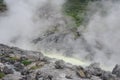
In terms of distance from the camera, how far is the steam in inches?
2562

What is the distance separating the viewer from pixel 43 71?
43.2 meters

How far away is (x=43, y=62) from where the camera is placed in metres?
47.6

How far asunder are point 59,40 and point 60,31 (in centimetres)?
444

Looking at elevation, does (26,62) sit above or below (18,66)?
above

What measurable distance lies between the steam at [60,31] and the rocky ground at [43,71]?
49.0 feet

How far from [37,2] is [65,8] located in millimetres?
7501

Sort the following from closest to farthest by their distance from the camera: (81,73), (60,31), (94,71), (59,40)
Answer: (81,73) → (94,71) → (59,40) → (60,31)

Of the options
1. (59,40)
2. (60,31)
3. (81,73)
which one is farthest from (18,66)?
(60,31)

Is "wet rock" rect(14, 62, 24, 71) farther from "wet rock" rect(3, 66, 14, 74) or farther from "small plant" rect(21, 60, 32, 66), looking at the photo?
"wet rock" rect(3, 66, 14, 74)

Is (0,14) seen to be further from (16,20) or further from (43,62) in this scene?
(43,62)

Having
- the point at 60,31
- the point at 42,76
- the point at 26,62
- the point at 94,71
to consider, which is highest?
the point at 60,31

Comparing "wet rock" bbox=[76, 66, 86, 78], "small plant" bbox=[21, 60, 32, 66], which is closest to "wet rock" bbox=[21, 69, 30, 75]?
"small plant" bbox=[21, 60, 32, 66]

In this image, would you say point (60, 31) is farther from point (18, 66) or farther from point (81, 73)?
point (81, 73)

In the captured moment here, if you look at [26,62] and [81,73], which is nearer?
[81,73]
